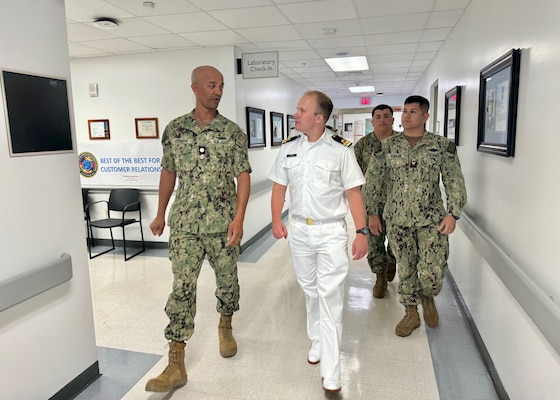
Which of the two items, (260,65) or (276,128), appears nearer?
(260,65)

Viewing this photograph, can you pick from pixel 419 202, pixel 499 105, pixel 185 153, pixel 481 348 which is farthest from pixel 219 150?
pixel 481 348

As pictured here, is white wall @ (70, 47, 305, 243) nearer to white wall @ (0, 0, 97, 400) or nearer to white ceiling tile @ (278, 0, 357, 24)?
white ceiling tile @ (278, 0, 357, 24)

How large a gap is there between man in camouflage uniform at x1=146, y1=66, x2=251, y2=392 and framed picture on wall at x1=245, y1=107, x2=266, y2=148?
2.94 meters

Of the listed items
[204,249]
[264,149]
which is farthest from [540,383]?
[264,149]

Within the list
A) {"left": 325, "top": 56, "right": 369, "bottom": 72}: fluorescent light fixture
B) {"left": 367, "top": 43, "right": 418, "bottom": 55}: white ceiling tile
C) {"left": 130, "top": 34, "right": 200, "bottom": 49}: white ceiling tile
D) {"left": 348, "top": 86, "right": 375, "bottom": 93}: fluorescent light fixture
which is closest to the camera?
{"left": 130, "top": 34, "right": 200, "bottom": 49}: white ceiling tile

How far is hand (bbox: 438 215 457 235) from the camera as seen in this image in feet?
8.41

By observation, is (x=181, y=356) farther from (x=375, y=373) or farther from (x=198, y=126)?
(x=198, y=126)

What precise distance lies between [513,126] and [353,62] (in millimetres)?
4345

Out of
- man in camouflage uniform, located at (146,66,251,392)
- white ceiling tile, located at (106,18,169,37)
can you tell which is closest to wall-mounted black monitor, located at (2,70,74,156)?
man in camouflage uniform, located at (146,66,251,392)

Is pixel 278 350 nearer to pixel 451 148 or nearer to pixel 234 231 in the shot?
pixel 234 231

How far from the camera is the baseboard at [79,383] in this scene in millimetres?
2164

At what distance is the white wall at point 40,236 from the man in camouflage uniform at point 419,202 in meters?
2.05

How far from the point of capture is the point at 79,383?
2287mm

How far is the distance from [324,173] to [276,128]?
4853 mm
